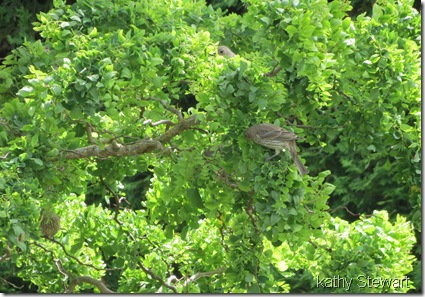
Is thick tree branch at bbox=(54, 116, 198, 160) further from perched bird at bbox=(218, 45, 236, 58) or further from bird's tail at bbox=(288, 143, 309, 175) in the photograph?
bird's tail at bbox=(288, 143, 309, 175)

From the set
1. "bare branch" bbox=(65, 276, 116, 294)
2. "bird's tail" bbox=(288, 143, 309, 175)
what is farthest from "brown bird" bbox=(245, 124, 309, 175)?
"bare branch" bbox=(65, 276, 116, 294)

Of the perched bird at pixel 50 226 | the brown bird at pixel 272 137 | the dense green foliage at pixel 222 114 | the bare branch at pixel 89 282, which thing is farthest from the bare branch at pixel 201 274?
the brown bird at pixel 272 137

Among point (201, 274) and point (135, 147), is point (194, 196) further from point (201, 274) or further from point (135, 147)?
point (201, 274)

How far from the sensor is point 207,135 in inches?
177

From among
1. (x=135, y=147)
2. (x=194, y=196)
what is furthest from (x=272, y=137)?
(x=135, y=147)

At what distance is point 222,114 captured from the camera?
3.93m

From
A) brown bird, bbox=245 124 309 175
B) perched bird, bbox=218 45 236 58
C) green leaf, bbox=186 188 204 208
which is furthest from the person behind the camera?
perched bird, bbox=218 45 236 58

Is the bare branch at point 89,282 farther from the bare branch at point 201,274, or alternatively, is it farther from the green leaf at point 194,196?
the green leaf at point 194,196

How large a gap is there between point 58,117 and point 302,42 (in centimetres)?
105

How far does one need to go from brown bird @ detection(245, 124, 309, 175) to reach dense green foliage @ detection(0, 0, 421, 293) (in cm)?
6

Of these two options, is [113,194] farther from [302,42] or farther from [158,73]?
[302,42]

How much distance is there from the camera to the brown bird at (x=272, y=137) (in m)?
3.81

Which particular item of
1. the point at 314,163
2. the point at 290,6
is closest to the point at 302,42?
the point at 290,6

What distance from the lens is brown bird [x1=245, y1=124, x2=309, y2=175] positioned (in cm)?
381
